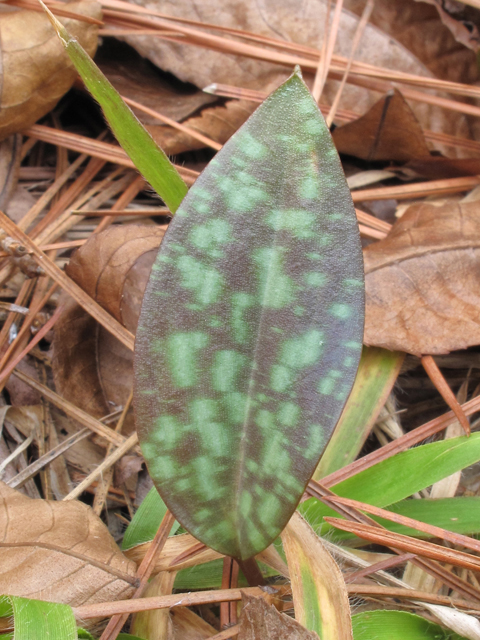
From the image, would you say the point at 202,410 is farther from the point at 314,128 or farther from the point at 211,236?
the point at 314,128

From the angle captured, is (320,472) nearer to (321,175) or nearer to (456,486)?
(456,486)

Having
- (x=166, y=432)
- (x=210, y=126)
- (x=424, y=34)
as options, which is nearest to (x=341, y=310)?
(x=166, y=432)

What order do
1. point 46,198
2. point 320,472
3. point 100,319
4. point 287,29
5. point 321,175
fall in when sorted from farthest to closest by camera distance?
point 287,29
point 46,198
point 100,319
point 320,472
point 321,175

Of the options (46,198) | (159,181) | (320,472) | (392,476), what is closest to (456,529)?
(392,476)

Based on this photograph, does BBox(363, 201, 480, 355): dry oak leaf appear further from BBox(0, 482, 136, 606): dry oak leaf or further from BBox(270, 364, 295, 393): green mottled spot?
BBox(0, 482, 136, 606): dry oak leaf

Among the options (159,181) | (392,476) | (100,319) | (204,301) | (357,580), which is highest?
(159,181)

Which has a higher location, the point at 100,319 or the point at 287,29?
the point at 287,29
